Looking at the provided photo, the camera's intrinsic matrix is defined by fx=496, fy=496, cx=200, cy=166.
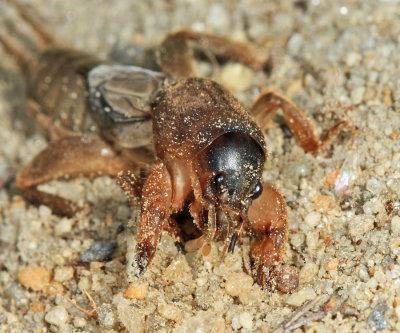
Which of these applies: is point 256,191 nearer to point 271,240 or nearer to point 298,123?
point 271,240

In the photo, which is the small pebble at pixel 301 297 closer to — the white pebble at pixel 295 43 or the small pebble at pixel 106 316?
the small pebble at pixel 106 316

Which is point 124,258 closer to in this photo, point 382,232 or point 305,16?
point 382,232

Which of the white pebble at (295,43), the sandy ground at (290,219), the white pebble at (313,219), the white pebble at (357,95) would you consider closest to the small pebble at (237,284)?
the sandy ground at (290,219)

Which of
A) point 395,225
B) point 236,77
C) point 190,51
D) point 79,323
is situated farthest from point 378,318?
point 190,51

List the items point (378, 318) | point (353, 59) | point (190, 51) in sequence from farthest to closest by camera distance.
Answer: point (190, 51)
point (353, 59)
point (378, 318)

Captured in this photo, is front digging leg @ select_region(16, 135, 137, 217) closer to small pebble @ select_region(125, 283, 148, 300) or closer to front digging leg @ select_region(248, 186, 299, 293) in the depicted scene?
small pebble @ select_region(125, 283, 148, 300)

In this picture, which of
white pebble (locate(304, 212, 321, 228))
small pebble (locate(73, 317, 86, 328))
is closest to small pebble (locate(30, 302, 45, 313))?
small pebble (locate(73, 317, 86, 328))
